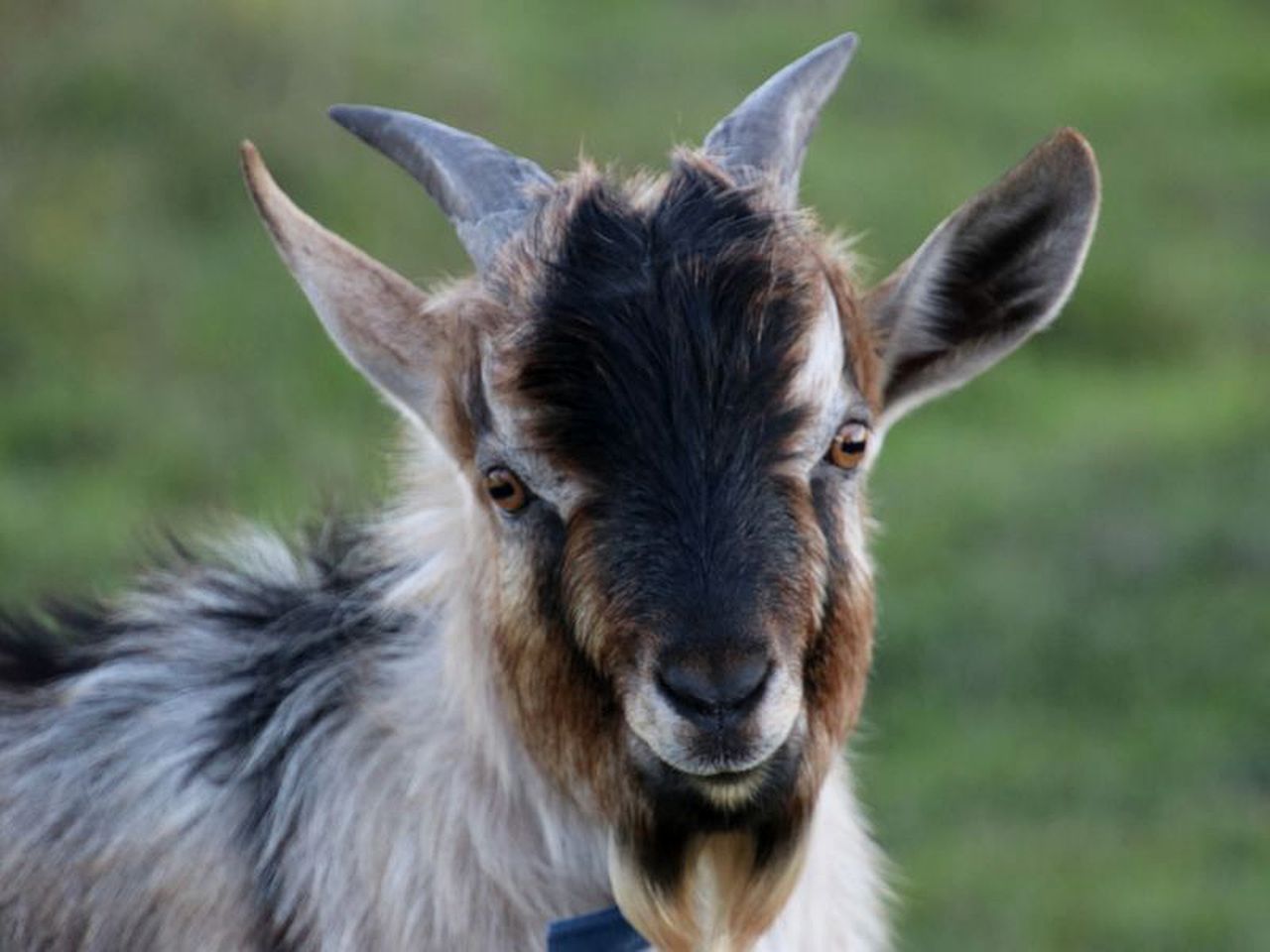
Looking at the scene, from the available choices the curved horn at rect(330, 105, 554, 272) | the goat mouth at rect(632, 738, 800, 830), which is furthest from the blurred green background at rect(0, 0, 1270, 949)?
the goat mouth at rect(632, 738, 800, 830)

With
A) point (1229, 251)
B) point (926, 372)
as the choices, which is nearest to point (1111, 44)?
point (1229, 251)

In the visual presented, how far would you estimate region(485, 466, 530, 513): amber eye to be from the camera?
4496 millimetres

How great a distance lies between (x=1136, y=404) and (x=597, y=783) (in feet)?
25.5

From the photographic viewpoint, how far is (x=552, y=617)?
4461 mm

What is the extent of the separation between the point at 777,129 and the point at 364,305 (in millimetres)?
842

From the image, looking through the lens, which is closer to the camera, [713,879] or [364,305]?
[713,879]

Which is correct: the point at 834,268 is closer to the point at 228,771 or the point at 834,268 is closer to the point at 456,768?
the point at 456,768

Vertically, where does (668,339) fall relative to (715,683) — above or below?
above

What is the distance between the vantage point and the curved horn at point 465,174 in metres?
4.86

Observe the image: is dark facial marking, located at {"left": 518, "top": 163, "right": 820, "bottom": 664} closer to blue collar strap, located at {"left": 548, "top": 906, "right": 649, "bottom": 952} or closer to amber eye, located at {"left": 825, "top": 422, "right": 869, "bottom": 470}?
amber eye, located at {"left": 825, "top": 422, "right": 869, "bottom": 470}

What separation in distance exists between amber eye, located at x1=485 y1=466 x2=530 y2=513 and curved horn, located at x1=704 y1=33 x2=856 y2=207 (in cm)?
72

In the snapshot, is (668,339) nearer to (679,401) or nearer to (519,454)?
(679,401)

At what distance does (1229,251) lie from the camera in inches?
532

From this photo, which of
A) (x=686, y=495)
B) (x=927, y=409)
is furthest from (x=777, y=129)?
(x=927, y=409)
